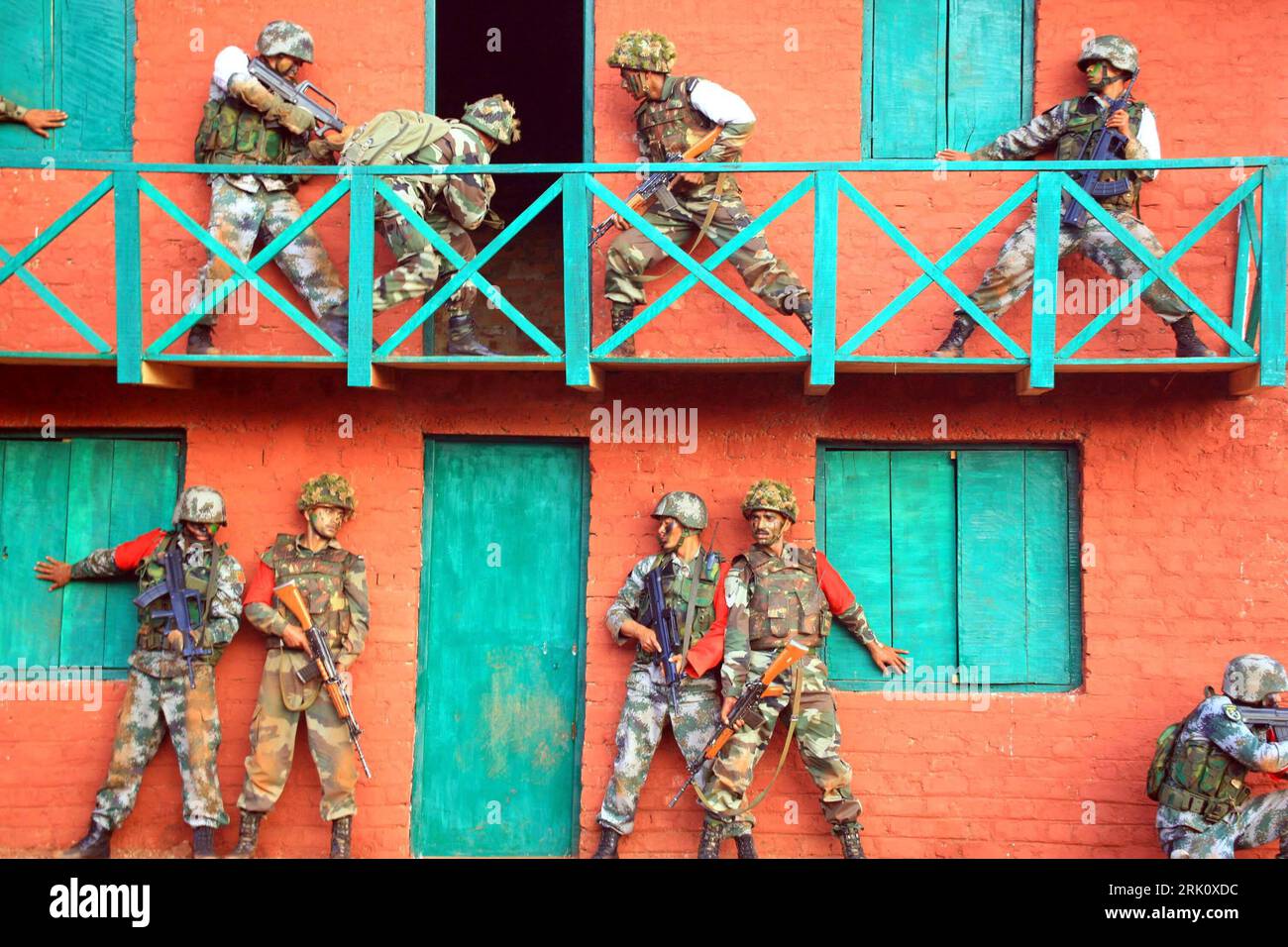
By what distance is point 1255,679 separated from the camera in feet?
27.6

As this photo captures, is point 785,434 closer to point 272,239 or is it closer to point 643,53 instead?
point 643,53

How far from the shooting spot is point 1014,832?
359 inches

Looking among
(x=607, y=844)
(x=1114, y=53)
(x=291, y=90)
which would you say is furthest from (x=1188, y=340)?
(x=291, y=90)

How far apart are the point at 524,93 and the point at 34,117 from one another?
4.71 metres

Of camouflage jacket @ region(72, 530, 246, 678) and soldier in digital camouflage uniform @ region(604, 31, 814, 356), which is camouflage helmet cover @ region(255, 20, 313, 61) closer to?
soldier in digital camouflage uniform @ region(604, 31, 814, 356)

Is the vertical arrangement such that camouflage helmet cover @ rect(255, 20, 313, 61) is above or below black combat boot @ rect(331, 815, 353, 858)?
above

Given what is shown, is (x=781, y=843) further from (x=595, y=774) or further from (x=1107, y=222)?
(x=1107, y=222)

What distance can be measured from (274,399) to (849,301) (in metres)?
3.77

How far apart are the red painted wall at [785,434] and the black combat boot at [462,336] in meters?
0.23

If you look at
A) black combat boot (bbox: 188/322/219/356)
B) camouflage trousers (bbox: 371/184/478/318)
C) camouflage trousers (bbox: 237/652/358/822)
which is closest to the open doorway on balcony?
camouflage trousers (bbox: 371/184/478/318)

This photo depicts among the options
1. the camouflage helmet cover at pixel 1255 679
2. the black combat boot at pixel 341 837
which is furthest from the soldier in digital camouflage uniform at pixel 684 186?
the black combat boot at pixel 341 837

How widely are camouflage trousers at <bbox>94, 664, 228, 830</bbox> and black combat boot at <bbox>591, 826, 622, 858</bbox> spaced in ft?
7.57

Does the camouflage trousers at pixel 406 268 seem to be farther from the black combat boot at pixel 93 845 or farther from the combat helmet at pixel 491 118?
the black combat boot at pixel 93 845

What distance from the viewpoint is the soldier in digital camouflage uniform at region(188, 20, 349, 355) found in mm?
9344
